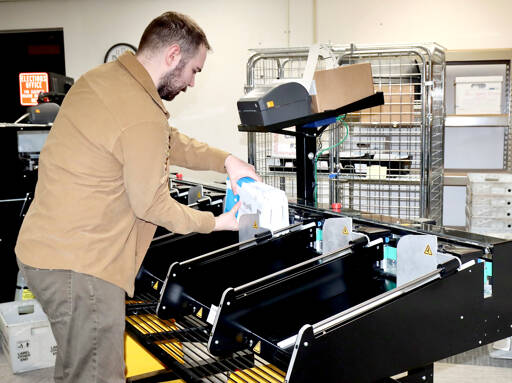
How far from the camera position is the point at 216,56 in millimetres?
6227

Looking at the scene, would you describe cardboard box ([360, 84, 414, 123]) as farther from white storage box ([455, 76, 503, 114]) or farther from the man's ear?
the man's ear

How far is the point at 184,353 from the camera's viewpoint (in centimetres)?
188

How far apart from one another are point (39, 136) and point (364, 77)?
7.95 ft

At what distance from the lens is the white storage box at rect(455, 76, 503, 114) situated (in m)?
4.82

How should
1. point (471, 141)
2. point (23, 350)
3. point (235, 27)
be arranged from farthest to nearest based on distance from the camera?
point (235, 27) → point (471, 141) → point (23, 350)

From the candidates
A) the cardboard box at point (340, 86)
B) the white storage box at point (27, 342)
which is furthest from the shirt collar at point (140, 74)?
the white storage box at point (27, 342)

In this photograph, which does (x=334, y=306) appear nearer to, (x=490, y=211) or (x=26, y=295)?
(x=26, y=295)

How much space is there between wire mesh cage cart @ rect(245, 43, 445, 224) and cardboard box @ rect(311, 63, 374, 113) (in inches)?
55.2

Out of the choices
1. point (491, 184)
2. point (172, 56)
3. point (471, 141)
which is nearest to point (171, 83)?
point (172, 56)

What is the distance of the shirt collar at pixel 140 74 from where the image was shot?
1.66 m

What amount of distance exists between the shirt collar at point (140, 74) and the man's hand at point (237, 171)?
50cm

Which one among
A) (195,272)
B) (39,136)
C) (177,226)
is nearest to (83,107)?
(177,226)

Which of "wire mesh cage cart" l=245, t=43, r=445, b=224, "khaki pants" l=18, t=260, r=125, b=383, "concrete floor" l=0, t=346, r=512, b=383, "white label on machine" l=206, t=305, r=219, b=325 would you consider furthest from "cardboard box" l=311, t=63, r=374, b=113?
"concrete floor" l=0, t=346, r=512, b=383

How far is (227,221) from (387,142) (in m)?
2.30
